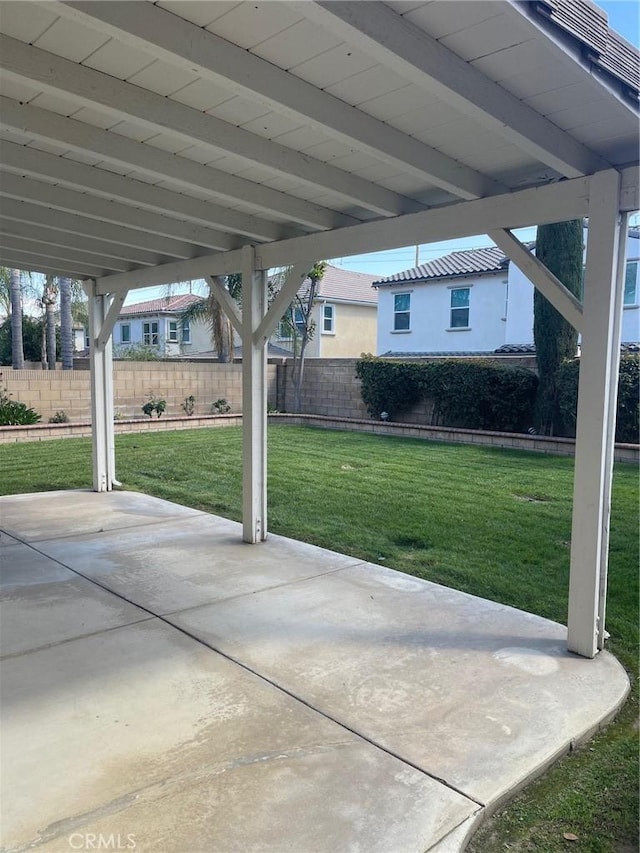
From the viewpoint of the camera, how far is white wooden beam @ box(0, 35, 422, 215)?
101 inches

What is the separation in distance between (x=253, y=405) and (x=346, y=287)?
67.3ft

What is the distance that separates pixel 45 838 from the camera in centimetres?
201

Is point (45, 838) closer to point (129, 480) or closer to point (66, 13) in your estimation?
point (66, 13)

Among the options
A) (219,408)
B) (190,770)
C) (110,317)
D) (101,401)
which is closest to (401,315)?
Result: (219,408)

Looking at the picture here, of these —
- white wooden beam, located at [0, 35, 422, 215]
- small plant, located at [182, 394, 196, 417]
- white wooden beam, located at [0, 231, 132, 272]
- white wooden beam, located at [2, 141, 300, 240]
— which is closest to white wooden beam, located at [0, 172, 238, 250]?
white wooden beam, located at [2, 141, 300, 240]

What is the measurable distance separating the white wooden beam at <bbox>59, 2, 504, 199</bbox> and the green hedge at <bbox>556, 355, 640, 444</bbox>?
280 inches

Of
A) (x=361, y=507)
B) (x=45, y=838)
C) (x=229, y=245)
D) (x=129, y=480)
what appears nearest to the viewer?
(x=45, y=838)

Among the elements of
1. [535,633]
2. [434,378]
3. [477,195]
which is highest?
[477,195]

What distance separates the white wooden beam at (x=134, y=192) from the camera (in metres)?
3.60

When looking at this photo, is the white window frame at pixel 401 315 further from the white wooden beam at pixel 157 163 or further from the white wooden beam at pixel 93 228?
the white wooden beam at pixel 157 163

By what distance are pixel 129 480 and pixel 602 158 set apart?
22.3 feet

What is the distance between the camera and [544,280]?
135 inches

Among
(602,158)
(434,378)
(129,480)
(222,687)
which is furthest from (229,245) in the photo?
(434,378)

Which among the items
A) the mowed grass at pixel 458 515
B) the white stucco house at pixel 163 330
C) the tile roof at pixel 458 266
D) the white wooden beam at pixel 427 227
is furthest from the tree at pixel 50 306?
the white wooden beam at pixel 427 227
